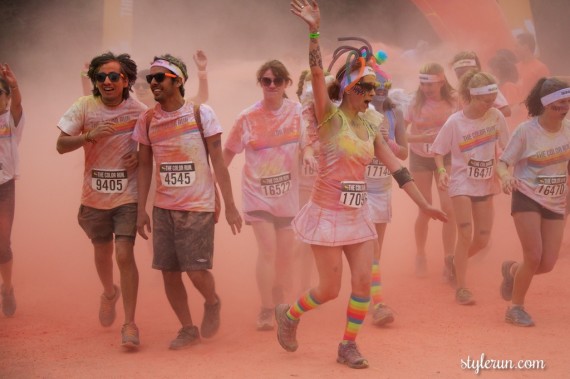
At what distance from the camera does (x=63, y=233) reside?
12.8 meters

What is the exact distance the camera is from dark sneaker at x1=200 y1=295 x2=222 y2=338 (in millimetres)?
7672

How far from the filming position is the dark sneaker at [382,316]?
26.5ft

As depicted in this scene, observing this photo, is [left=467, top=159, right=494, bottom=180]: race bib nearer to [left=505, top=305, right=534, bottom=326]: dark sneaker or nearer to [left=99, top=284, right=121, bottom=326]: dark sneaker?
[left=505, top=305, right=534, bottom=326]: dark sneaker

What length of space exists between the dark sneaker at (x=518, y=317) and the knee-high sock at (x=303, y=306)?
204 centimetres

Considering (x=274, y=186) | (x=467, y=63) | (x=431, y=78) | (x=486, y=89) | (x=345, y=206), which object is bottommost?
(x=345, y=206)

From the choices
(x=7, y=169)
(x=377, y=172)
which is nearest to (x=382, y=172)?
(x=377, y=172)

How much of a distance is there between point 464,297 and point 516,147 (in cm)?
158

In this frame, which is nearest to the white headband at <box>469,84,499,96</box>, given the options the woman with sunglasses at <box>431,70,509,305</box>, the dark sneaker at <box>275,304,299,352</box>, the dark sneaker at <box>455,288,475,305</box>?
the woman with sunglasses at <box>431,70,509,305</box>

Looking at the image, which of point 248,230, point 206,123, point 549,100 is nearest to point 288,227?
point 206,123

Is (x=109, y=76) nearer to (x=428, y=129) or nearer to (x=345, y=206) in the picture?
(x=345, y=206)

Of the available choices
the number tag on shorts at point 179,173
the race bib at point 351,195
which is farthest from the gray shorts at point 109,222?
the race bib at point 351,195

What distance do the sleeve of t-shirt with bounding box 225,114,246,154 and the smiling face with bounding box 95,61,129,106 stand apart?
4.04ft

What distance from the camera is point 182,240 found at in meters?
7.33

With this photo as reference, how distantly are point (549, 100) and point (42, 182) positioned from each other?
29.3 ft
